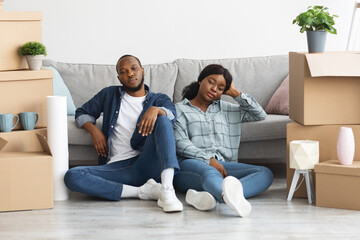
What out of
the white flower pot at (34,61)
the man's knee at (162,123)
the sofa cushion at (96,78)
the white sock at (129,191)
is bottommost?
the white sock at (129,191)

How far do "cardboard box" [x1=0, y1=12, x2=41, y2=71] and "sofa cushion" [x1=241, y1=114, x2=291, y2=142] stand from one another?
1322 mm

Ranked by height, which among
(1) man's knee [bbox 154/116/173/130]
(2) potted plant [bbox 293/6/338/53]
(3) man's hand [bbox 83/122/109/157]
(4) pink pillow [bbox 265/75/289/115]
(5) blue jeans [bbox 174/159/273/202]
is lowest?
(5) blue jeans [bbox 174/159/273/202]

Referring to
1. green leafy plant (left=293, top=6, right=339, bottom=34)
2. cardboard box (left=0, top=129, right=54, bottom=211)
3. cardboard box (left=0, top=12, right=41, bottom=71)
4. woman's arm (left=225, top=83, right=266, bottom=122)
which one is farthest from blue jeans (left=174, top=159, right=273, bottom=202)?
cardboard box (left=0, top=12, right=41, bottom=71)

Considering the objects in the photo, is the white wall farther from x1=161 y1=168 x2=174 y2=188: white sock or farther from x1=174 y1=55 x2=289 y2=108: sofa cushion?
x1=161 y1=168 x2=174 y2=188: white sock

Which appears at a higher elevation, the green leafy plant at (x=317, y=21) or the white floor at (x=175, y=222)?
the green leafy plant at (x=317, y=21)

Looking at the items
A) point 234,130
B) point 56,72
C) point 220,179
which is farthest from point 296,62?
point 56,72

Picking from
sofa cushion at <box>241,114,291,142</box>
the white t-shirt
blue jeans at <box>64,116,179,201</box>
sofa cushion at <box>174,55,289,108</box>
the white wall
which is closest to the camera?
blue jeans at <box>64,116,179,201</box>

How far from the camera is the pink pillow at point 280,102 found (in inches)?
147

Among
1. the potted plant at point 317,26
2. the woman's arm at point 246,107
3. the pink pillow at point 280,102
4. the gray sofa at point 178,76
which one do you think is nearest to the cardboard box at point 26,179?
the gray sofa at point 178,76

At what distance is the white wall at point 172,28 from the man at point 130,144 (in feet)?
3.99

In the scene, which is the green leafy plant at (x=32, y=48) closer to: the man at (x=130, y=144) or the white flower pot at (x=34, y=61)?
the white flower pot at (x=34, y=61)

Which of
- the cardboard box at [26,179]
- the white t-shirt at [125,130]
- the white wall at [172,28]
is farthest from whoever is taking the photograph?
the white wall at [172,28]

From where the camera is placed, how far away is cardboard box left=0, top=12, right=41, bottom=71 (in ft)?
9.92

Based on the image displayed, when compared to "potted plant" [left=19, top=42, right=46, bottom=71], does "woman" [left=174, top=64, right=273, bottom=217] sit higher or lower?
lower
